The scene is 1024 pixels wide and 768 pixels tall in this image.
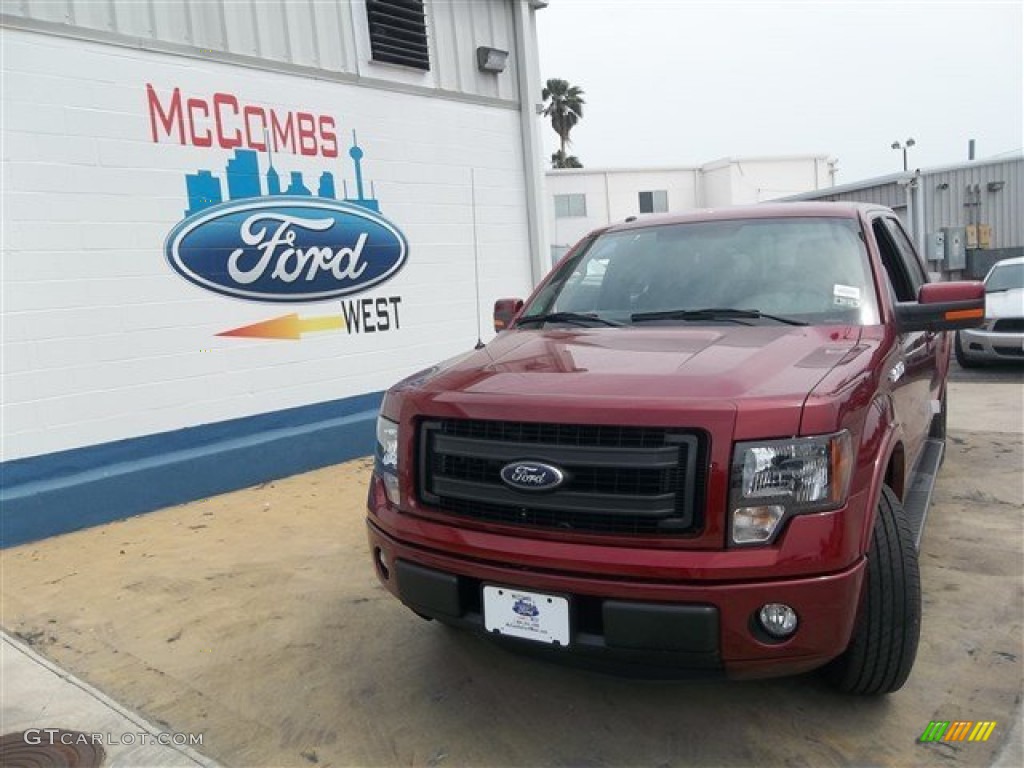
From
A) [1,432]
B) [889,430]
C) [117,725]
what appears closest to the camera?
[889,430]

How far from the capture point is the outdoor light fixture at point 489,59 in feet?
25.7

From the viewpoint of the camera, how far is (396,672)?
10.3ft

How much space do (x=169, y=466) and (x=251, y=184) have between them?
2284 millimetres

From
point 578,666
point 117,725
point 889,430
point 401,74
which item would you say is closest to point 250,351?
point 401,74

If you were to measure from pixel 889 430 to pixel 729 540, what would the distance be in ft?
2.89

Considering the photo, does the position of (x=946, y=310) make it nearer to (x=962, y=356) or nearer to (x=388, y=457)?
(x=388, y=457)

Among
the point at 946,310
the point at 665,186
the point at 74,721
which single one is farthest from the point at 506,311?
the point at 665,186

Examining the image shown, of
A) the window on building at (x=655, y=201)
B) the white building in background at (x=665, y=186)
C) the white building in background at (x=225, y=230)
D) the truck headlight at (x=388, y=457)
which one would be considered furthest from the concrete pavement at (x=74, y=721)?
the window on building at (x=655, y=201)

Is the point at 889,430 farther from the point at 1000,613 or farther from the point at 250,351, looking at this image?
the point at 250,351

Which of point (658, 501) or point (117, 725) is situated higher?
point (658, 501)

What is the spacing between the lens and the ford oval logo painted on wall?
5.80 metres

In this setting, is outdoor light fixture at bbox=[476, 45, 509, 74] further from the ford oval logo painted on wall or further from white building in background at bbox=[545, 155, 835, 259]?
white building in background at bbox=[545, 155, 835, 259]

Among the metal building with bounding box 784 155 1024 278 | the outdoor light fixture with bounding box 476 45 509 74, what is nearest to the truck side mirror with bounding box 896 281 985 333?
the outdoor light fixture with bounding box 476 45 509 74

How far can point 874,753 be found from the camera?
245 centimetres
